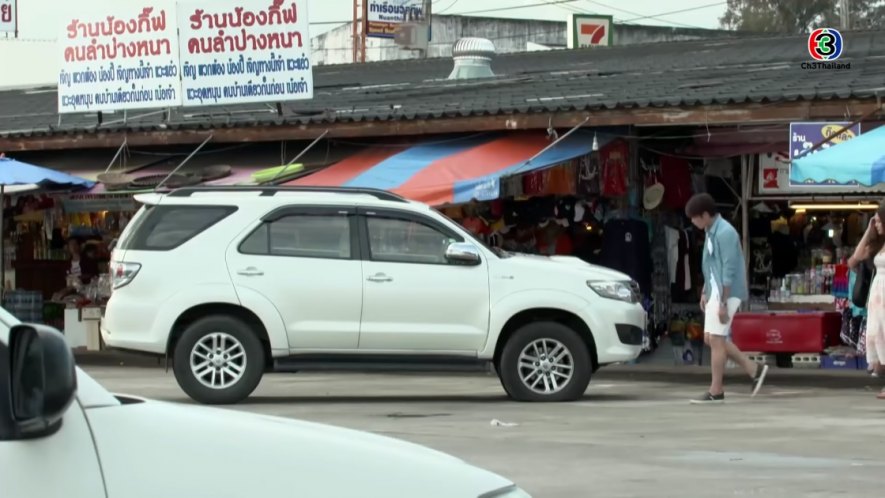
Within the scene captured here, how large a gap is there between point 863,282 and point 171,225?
21.6 feet

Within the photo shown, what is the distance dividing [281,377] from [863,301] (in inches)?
263

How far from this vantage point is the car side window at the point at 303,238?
44.4ft

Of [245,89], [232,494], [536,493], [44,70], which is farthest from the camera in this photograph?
[44,70]

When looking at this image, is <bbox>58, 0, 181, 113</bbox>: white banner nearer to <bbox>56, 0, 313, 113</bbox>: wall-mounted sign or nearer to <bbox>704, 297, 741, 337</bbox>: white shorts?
<bbox>56, 0, 313, 113</bbox>: wall-mounted sign

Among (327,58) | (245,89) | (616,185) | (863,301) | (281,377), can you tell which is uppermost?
(327,58)

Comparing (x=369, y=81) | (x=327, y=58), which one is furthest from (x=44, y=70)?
(x=369, y=81)

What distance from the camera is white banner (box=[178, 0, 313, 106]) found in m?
19.2

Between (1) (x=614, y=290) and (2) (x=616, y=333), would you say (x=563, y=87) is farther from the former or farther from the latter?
(2) (x=616, y=333)

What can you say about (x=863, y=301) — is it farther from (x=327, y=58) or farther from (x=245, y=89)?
(x=327, y=58)

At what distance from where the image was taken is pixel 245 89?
19281 millimetres

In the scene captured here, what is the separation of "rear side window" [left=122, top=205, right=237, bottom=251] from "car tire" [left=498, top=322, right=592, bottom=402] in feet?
9.51

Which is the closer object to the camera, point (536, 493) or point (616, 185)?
point (536, 493)

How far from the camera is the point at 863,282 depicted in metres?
14.2

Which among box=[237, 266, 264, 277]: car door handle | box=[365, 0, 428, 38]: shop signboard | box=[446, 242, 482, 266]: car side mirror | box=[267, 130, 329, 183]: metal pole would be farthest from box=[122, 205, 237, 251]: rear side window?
box=[365, 0, 428, 38]: shop signboard
